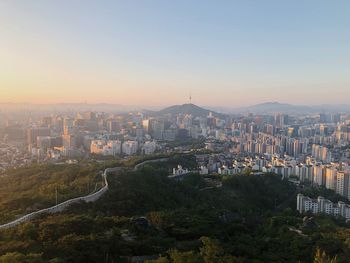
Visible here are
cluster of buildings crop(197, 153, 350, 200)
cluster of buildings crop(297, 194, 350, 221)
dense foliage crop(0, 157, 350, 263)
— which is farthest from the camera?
cluster of buildings crop(197, 153, 350, 200)

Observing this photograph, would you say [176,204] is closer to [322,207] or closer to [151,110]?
[322,207]

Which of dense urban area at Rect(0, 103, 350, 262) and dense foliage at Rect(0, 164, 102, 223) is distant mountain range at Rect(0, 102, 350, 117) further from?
dense foliage at Rect(0, 164, 102, 223)

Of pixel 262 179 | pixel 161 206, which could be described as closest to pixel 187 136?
pixel 262 179

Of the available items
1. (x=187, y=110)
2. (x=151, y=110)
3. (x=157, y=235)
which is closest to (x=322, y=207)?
(x=157, y=235)

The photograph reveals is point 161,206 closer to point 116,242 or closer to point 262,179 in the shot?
point 116,242

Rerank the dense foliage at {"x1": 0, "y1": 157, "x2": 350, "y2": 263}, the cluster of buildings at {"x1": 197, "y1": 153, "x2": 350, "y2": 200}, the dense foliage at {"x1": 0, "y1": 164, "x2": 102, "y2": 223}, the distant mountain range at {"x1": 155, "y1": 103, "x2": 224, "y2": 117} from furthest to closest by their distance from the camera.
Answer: the distant mountain range at {"x1": 155, "y1": 103, "x2": 224, "y2": 117} → the cluster of buildings at {"x1": 197, "y1": 153, "x2": 350, "y2": 200} → the dense foliage at {"x1": 0, "y1": 164, "x2": 102, "y2": 223} → the dense foliage at {"x1": 0, "y1": 157, "x2": 350, "y2": 263}

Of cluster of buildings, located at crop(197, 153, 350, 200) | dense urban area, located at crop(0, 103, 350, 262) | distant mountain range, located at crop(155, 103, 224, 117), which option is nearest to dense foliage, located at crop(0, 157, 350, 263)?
dense urban area, located at crop(0, 103, 350, 262)

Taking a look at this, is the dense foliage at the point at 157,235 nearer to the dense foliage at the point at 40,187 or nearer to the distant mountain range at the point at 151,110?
the dense foliage at the point at 40,187
